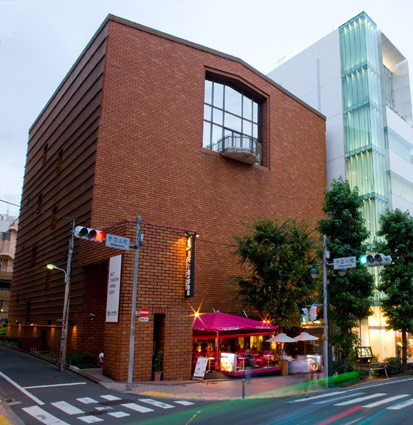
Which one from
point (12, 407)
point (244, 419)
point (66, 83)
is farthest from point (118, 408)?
point (66, 83)

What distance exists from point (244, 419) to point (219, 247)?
53.5 ft

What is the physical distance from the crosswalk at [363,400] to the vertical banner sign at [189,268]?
23.9ft

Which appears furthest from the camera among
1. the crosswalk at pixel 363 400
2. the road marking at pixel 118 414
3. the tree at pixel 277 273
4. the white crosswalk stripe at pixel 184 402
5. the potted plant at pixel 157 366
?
the tree at pixel 277 273

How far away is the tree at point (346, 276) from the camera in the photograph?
2312cm

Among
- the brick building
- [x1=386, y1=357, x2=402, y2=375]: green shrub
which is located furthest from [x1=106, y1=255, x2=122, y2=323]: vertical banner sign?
[x1=386, y1=357, x2=402, y2=375]: green shrub

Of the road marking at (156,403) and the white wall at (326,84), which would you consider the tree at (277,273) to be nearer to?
the road marking at (156,403)

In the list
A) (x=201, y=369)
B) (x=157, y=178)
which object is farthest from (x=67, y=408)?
(x=157, y=178)

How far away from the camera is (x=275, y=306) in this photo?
2311 centimetres

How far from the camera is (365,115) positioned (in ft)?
124

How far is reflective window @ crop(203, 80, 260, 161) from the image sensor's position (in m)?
29.4

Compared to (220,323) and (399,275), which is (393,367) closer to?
(399,275)

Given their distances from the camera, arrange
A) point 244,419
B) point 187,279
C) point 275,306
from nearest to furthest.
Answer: point 244,419, point 187,279, point 275,306

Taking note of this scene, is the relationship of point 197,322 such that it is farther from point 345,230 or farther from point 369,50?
point 369,50

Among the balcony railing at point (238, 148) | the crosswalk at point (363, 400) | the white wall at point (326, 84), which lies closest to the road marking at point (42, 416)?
the crosswalk at point (363, 400)
